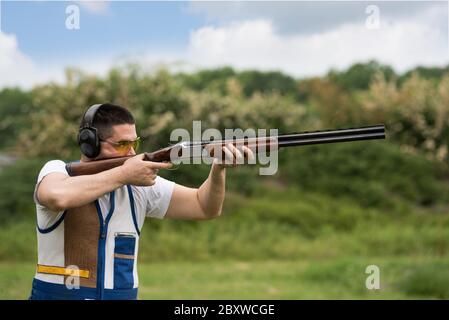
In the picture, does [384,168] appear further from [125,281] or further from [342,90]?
[125,281]

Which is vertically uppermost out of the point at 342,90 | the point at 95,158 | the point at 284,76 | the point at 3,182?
the point at 284,76

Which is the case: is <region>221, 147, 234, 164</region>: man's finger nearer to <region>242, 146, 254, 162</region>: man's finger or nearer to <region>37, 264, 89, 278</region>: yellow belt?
<region>242, 146, 254, 162</region>: man's finger

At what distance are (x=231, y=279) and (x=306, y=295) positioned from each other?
7.35 ft

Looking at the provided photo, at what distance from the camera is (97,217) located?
→ 4.52 meters

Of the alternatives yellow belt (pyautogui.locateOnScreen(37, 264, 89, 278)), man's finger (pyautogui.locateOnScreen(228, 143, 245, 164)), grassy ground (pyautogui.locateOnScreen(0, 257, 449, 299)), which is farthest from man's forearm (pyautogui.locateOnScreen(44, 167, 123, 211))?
grassy ground (pyautogui.locateOnScreen(0, 257, 449, 299))

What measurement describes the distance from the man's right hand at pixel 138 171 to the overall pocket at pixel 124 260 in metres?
0.40

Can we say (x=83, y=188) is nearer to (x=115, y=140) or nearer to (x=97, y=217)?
(x=97, y=217)

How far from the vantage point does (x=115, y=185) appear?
4.29 m

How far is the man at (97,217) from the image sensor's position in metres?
4.30

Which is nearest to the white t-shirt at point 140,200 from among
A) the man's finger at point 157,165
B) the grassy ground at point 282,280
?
the man's finger at point 157,165

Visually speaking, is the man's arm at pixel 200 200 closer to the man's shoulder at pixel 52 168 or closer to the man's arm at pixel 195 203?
the man's arm at pixel 195 203

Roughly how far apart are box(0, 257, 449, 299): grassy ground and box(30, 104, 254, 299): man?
5885 mm

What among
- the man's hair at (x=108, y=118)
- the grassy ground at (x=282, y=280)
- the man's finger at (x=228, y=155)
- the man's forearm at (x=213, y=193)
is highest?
the man's hair at (x=108, y=118)
